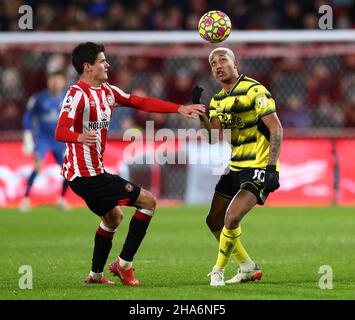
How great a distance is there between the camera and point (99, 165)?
28.9ft

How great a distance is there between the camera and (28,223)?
15.1m

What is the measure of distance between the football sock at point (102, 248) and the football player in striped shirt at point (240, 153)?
1000 mm

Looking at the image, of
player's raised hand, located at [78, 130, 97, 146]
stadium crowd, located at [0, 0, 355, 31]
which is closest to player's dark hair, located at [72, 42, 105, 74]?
player's raised hand, located at [78, 130, 97, 146]

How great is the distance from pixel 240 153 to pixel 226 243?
0.87 metres

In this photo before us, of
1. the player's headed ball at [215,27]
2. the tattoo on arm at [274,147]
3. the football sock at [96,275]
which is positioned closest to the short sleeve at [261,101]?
the tattoo on arm at [274,147]

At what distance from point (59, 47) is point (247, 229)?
7.46m

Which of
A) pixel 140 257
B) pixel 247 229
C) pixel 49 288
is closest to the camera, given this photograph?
pixel 49 288

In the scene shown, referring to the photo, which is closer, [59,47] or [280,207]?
[280,207]

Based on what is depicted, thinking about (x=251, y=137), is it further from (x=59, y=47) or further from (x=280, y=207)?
(x=59, y=47)

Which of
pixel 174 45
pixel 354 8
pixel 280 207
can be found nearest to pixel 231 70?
pixel 280 207

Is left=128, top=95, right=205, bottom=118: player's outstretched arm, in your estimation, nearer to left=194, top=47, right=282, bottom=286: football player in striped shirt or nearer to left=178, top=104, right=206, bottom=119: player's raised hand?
left=178, top=104, right=206, bottom=119: player's raised hand

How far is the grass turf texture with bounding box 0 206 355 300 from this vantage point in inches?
328

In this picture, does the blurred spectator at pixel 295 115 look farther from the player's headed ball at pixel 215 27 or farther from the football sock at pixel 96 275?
the football sock at pixel 96 275

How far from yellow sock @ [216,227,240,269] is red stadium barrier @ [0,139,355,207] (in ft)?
28.9
